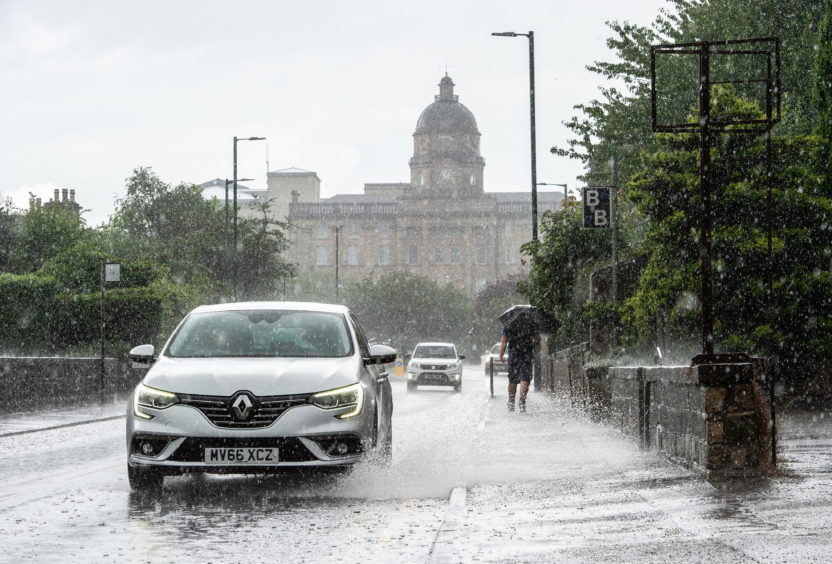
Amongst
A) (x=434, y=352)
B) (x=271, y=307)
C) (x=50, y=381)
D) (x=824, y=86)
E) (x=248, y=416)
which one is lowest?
(x=434, y=352)

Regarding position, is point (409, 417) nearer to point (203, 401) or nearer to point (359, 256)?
point (203, 401)

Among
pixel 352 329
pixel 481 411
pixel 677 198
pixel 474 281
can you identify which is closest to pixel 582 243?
pixel 481 411

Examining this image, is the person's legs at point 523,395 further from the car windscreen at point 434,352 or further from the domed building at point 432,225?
the domed building at point 432,225

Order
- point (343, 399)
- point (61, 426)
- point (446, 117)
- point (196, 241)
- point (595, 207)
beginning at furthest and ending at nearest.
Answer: point (446, 117) < point (196, 241) < point (595, 207) < point (61, 426) < point (343, 399)

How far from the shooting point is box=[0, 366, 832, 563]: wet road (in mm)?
7453

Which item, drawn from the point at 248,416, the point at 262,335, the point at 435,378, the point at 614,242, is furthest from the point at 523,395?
the point at 435,378

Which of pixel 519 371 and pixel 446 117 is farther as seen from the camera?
pixel 446 117

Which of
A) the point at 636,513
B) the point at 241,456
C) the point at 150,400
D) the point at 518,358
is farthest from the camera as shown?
the point at 518,358

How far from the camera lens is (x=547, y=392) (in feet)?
120

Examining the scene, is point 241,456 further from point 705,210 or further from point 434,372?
point 434,372

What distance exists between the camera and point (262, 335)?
11.8 meters

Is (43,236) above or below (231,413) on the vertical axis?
above

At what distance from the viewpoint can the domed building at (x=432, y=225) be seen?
149 m

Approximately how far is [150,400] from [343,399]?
4.90 feet
